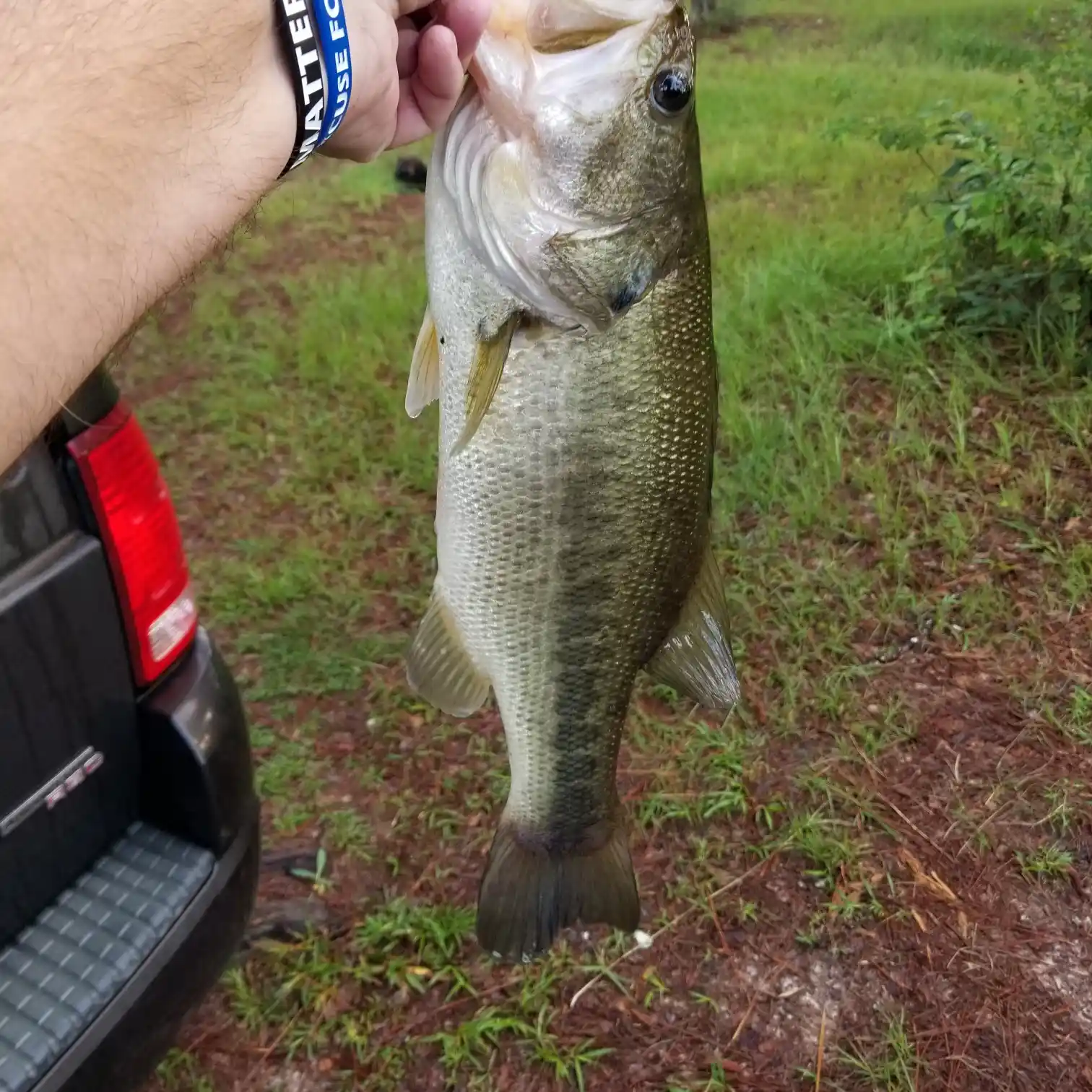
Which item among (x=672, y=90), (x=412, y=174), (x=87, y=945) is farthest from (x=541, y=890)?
(x=412, y=174)

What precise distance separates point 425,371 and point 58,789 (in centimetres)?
93

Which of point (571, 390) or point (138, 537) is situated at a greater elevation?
point (571, 390)

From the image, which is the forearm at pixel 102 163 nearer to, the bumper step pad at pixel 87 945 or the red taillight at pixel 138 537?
the red taillight at pixel 138 537

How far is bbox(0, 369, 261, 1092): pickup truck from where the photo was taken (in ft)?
5.21

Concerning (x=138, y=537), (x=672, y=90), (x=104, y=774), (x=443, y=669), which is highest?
(x=672, y=90)

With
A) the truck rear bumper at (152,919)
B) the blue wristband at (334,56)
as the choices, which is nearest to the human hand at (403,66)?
the blue wristband at (334,56)

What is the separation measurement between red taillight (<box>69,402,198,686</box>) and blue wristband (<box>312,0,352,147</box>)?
77cm

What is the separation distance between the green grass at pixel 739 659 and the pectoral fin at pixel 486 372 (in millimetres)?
A: 721

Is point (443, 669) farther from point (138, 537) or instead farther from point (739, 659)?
point (739, 659)

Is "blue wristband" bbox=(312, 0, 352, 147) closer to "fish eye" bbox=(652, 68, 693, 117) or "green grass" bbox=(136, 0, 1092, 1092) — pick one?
"fish eye" bbox=(652, 68, 693, 117)

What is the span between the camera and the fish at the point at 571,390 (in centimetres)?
138

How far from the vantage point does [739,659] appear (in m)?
3.12

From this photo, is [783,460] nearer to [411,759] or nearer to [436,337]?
[411,759]

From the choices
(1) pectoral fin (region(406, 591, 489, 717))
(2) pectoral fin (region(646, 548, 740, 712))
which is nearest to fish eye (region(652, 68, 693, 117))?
(2) pectoral fin (region(646, 548, 740, 712))
